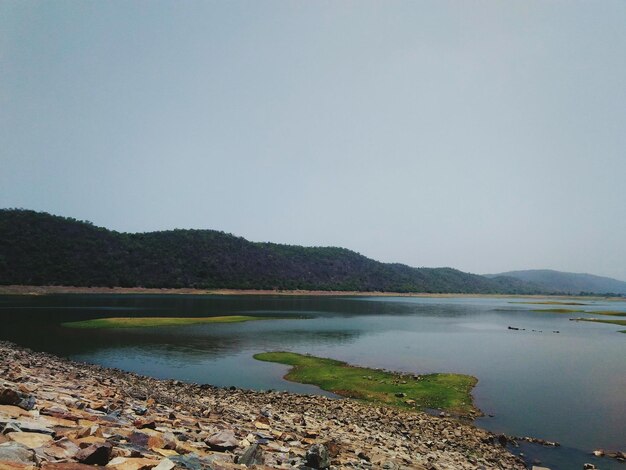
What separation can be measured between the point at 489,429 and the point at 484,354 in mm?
27734

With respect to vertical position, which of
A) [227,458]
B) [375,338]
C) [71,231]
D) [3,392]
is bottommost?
[375,338]

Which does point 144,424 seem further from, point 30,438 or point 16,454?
point 16,454

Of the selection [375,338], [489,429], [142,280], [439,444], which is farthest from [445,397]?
[142,280]

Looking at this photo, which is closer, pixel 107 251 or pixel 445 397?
pixel 445 397

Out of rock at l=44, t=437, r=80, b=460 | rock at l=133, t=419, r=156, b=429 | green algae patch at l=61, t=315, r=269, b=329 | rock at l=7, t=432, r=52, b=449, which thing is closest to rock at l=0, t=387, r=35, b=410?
rock at l=133, t=419, r=156, b=429

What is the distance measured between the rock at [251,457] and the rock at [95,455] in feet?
11.1

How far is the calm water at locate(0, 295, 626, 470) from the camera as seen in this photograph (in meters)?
25.9

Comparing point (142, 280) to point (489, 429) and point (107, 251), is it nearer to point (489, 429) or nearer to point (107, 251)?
point (107, 251)

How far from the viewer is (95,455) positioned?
767 cm

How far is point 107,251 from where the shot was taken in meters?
184

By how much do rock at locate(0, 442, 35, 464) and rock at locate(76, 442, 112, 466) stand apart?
2.63 feet

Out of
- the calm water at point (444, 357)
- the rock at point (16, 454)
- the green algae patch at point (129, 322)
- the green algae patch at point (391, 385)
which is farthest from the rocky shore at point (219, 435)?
the green algae patch at point (129, 322)

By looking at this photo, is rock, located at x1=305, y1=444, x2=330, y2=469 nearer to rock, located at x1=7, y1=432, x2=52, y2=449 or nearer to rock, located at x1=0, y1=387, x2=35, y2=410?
rock, located at x1=7, y1=432, x2=52, y2=449

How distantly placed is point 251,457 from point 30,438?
186 inches
